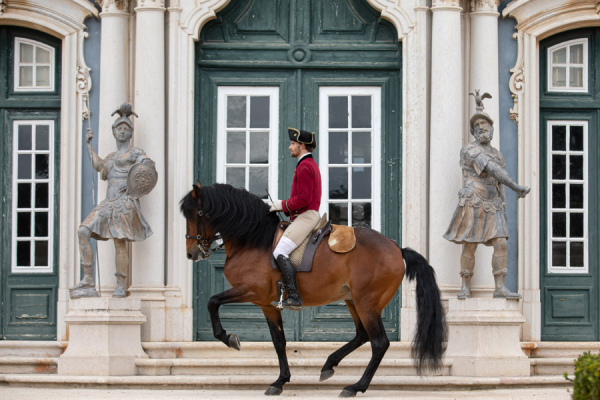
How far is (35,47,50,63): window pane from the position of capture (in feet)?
32.9

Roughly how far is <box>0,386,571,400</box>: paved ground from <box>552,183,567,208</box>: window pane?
2591 millimetres

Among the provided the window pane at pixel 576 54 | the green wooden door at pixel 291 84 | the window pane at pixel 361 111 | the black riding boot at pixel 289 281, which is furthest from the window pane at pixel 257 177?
the window pane at pixel 576 54

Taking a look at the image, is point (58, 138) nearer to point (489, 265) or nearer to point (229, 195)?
point (229, 195)

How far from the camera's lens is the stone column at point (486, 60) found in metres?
9.38

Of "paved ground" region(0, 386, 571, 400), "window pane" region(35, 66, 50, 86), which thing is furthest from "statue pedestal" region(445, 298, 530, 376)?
"window pane" region(35, 66, 50, 86)

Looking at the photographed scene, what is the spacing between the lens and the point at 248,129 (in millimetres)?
9836

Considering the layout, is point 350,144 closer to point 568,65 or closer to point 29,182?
point 568,65

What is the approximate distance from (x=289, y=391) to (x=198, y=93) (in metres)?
3.77

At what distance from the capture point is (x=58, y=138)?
995 cm

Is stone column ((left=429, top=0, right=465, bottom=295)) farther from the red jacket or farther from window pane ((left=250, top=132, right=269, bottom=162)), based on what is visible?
the red jacket

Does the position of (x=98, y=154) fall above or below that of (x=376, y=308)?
above

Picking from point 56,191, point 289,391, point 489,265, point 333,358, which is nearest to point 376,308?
point 333,358

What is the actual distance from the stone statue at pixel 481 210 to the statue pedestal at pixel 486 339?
0.62ft

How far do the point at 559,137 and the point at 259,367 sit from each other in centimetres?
440
